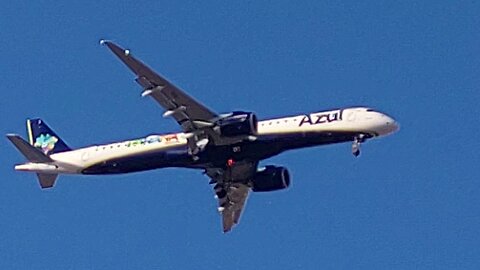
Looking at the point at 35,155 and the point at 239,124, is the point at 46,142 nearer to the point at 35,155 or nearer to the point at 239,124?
the point at 35,155

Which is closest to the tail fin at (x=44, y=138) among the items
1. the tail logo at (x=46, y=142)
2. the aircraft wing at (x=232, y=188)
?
the tail logo at (x=46, y=142)

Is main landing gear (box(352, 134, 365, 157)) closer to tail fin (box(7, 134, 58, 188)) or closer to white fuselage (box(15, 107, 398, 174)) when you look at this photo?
white fuselage (box(15, 107, 398, 174))

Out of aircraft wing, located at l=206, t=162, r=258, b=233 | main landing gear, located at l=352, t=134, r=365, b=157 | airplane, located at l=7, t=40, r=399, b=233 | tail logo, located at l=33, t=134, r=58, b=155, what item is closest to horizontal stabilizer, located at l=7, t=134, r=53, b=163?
airplane, located at l=7, t=40, r=399, b=233

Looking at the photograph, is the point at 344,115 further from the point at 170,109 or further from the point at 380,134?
the point at 170,109

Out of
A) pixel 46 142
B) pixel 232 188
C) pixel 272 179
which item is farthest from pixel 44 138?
pixel 272 179

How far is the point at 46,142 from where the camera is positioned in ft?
341

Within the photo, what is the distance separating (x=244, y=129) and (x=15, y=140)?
55.7ft

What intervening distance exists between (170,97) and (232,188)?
594 inches

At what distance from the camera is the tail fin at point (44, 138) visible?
336ft

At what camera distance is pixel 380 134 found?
91875mm

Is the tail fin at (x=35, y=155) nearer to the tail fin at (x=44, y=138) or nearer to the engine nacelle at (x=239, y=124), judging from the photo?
the tail fin at (x=44, y=138)

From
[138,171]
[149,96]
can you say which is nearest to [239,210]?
[138,171]

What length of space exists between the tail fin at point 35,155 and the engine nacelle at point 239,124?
14831mm

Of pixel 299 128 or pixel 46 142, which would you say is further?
pixel 46 142
